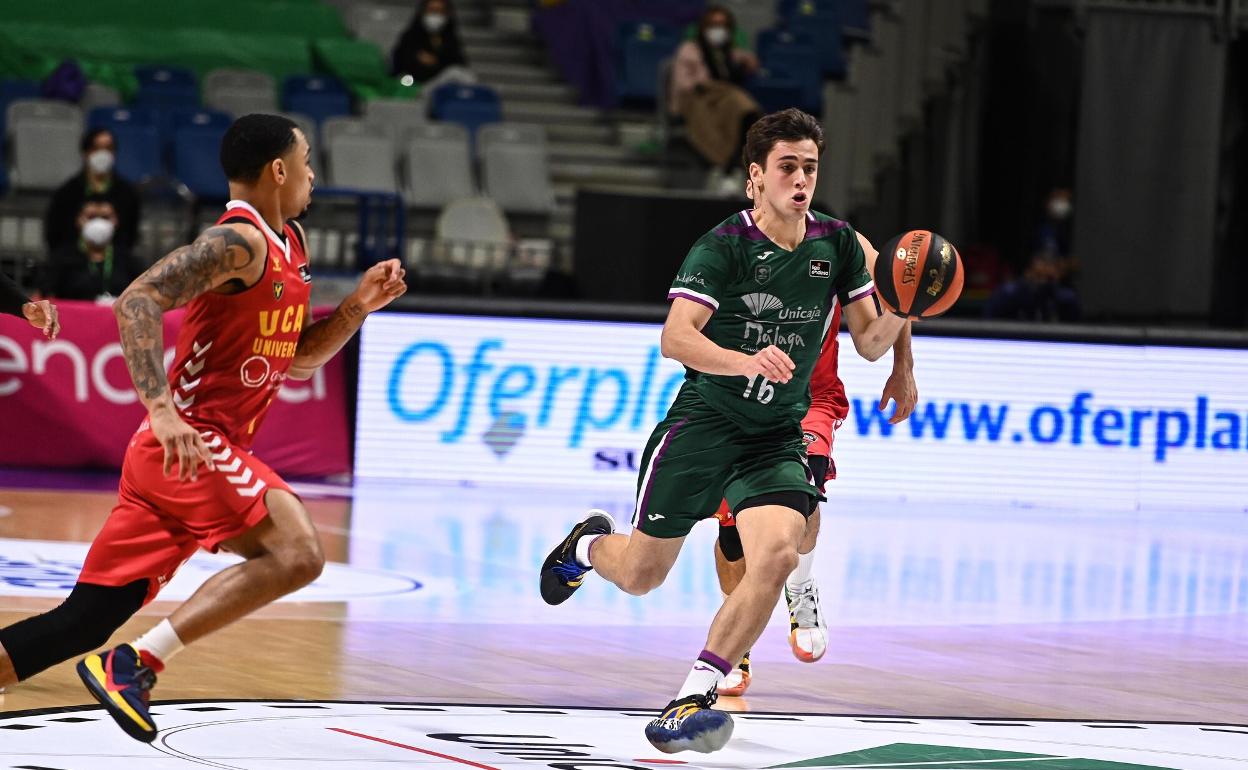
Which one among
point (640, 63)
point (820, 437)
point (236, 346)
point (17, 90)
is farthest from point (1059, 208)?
point (236, 346)

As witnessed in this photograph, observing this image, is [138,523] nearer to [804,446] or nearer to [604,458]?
[804,446]

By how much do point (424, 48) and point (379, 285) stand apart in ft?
49.2

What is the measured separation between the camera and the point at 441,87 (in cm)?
2039

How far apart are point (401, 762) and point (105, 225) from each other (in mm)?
9864

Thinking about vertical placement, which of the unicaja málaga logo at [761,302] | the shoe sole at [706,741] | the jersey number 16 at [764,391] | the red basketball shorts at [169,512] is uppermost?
the unicaja málaga logo at [761,302]

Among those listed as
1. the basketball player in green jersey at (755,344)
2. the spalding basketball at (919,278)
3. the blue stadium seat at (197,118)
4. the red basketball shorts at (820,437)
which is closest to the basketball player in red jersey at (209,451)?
the basketball player in green jersey at (755,344)

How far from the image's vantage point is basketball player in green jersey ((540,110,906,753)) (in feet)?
21.0

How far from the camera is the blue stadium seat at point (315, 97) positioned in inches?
775

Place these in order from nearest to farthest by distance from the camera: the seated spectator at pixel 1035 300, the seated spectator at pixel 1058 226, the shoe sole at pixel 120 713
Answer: the shoe sole at pixel 120 713 < the seated spectator at pixel 1035 300 < the seated spectator at pixel 1058 226

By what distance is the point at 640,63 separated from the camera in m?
21.2

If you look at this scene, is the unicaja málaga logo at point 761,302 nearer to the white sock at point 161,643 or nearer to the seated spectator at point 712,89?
the white sock at point 161,643

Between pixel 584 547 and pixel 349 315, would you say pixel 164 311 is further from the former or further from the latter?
pixel 584 547

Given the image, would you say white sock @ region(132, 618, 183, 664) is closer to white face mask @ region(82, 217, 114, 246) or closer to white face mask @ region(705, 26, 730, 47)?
white face mask @ region(82, 217, 114, 246)

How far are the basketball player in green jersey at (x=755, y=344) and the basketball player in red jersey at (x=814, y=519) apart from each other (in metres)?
0.26
